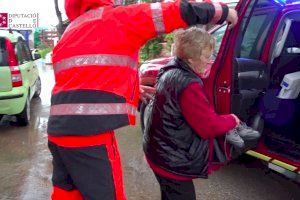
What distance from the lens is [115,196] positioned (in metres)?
2.33

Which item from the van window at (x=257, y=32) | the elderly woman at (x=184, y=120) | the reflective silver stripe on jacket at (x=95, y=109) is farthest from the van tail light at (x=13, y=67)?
the reflective silver stripe on jacket at (x=95, y=109)

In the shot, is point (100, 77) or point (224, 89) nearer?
point (100, 77)

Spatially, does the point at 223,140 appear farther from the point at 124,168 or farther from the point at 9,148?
the point at 9,148

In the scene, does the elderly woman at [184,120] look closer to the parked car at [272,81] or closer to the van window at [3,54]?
the parked car at [272,81]

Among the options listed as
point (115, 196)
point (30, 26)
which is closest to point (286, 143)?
point (115, 196)

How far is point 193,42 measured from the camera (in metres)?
2.61

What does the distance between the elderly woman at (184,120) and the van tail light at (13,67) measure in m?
4.17

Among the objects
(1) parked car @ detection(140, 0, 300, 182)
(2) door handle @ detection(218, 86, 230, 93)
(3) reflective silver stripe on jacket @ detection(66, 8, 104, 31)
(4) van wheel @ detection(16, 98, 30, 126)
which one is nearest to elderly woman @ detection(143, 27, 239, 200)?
(3) reflective silver stripe on jacket @ detection(66, 8, 104, 31)

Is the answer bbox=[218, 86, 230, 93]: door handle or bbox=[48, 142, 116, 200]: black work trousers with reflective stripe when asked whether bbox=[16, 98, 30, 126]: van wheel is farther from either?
bbox=[48, 142, 116, 200]: black work trousers with reflective stripe

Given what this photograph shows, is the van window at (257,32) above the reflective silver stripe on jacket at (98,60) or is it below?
below

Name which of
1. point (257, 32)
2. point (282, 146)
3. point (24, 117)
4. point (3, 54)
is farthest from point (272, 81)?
point (24, 117)

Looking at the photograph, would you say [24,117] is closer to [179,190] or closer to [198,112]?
[179,190]

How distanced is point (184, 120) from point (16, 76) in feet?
14.6

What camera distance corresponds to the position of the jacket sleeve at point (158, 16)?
2199 millimetres
